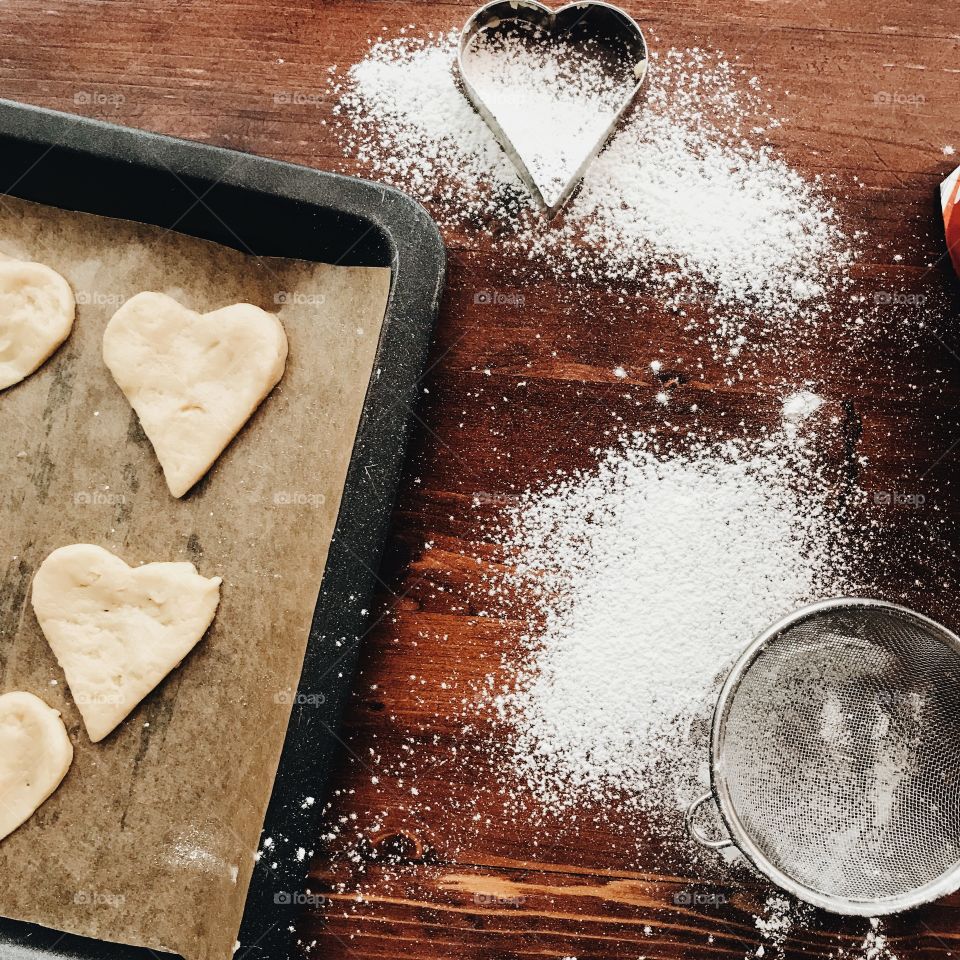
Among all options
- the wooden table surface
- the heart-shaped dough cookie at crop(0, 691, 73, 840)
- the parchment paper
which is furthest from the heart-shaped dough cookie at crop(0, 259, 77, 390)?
the heart-shaped dough cookie at crop(0, 691, 73, 840)

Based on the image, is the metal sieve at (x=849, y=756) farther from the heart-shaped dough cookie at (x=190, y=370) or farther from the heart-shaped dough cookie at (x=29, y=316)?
A: the heart-shaped dough cookie at (x=29, y=316)

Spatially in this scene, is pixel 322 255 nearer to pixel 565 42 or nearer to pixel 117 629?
pixel 565 42

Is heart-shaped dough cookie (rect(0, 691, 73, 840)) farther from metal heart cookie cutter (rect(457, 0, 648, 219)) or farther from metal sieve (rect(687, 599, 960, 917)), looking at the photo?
metal heart cookie cutter (rect(457, 0, 648, 219))

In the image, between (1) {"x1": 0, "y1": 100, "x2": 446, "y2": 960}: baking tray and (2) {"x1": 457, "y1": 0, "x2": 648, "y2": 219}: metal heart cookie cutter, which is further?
(2) {"x1": 457, "y1": 0, "x2": 648, "y2": 219}: metal heart cookie cutter

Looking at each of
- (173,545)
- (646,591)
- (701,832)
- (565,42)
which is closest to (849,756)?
(701,832)

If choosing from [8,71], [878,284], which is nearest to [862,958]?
[878,284]

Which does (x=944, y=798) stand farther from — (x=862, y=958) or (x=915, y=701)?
(x=862, y=958)
